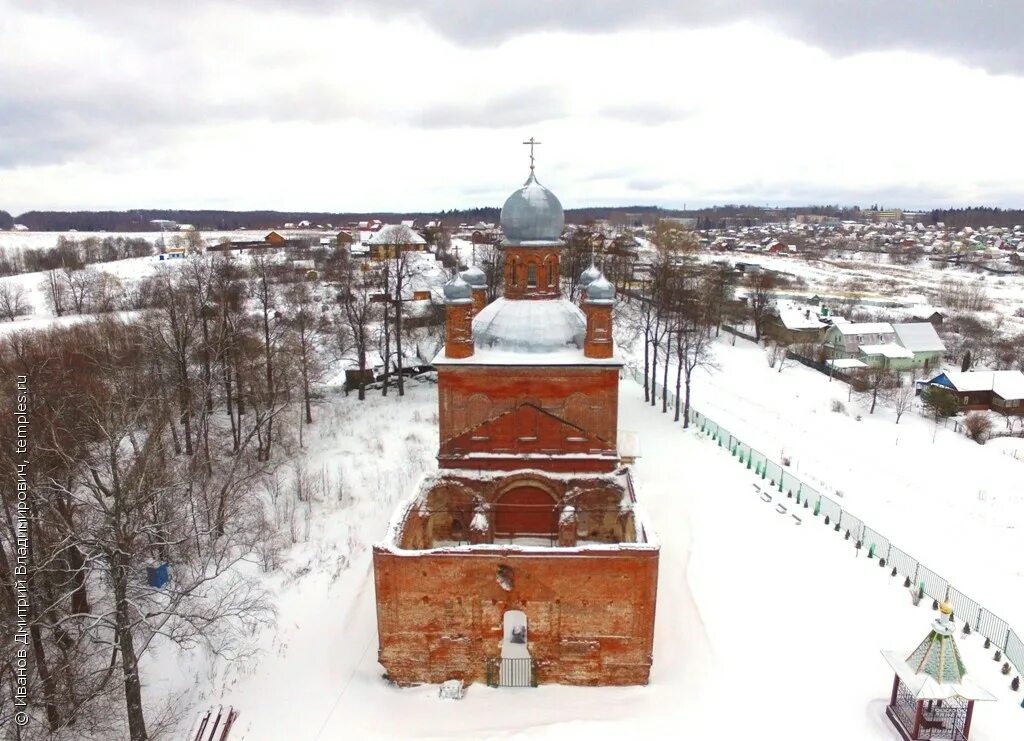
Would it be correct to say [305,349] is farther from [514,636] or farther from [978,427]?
[978,427]

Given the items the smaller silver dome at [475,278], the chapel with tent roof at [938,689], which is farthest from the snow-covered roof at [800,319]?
the chapel with tent roof at [938,689]

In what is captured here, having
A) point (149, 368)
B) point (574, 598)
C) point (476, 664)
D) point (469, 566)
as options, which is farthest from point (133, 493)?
point (149, 368)

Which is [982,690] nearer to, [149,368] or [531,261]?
[531,261]

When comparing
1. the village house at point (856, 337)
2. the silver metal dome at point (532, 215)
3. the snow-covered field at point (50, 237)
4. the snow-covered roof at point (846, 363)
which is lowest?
the snow-covered roof at point (846, 363)

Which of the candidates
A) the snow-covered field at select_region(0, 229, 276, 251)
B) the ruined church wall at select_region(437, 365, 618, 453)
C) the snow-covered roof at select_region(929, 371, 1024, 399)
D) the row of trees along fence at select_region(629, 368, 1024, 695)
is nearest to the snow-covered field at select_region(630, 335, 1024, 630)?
the row of trees along fence at select_region(629, 368, 1024, 695)

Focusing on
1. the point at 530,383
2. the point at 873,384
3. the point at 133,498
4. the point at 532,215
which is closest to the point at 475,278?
the point at 532,215

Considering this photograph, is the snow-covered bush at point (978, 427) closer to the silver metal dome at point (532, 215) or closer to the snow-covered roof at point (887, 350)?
the snow-covered roof at point (887, 350)
